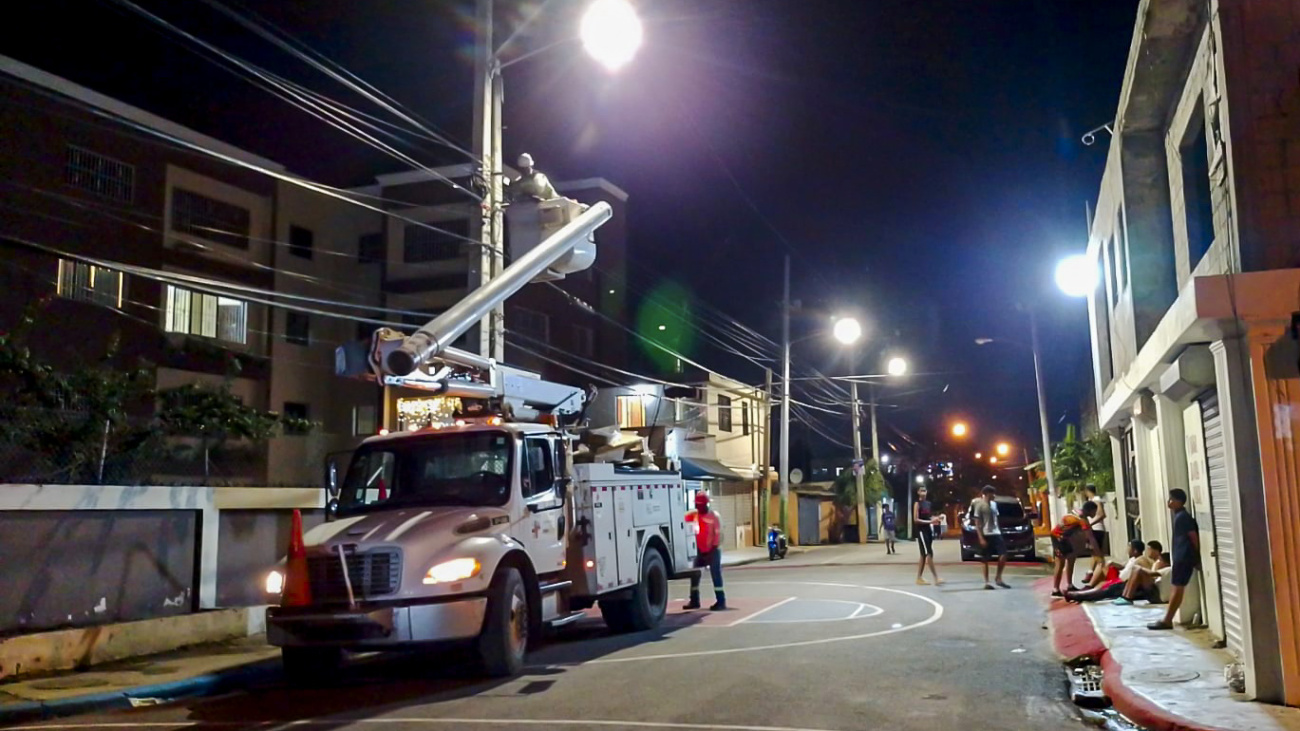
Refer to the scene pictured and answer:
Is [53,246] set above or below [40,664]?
above

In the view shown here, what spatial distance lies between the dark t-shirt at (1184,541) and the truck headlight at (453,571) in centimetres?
748

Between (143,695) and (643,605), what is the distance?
600 cm

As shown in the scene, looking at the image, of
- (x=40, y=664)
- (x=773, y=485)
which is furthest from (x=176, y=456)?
(x=773, y=485)

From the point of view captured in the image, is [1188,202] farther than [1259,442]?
Yes

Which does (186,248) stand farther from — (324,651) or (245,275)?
(324,651)

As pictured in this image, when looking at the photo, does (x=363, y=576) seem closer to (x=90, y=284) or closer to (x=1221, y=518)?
(x=1221, y=518)

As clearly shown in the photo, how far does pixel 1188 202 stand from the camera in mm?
12438

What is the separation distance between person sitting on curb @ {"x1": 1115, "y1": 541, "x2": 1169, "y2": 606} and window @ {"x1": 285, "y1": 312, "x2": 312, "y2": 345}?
22.5 m

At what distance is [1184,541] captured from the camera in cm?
1159

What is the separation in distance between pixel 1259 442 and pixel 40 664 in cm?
1165

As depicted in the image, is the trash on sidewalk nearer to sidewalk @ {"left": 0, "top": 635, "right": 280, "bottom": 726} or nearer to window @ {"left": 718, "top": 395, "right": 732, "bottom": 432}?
sidewalk @ {"left": 0, "top": 635, "right": 280, "bottom": 726}

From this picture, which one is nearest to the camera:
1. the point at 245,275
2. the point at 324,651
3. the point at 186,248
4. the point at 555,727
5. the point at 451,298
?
the point at 555,727

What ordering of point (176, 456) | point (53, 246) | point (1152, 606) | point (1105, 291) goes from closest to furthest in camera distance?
point (176, 456)
point (1152, 606)
point (1105, 291)
point (53, 246)

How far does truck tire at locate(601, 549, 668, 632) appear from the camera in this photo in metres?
13.9
